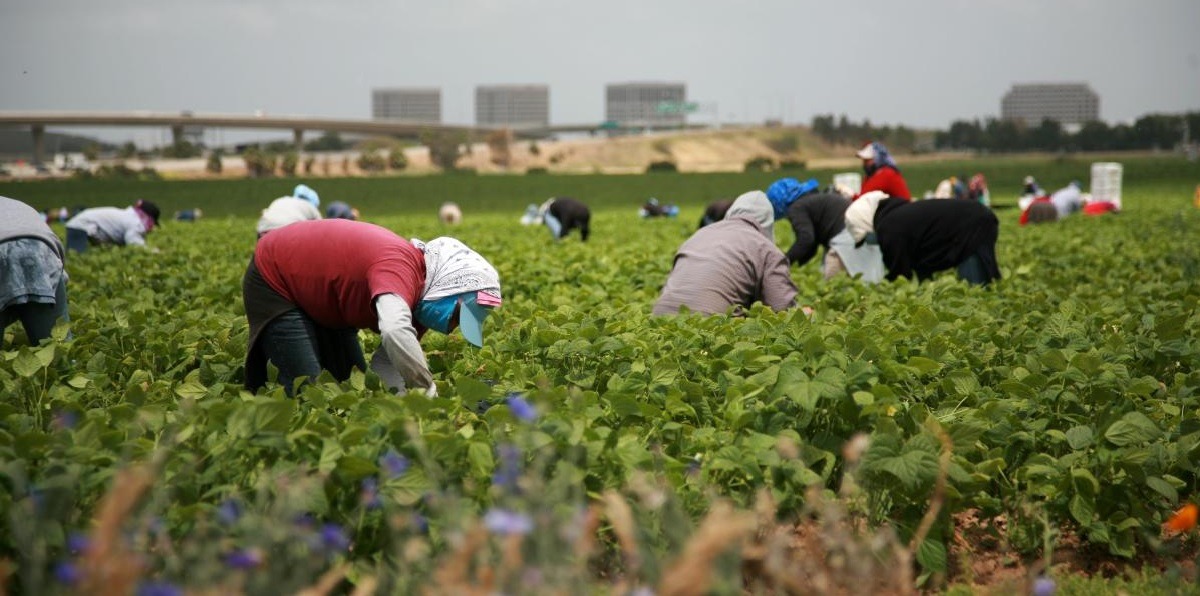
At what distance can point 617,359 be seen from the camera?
4.35 m

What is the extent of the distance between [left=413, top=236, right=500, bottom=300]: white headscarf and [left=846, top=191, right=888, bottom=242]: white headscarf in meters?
4.58

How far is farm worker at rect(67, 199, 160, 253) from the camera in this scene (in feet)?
39.3

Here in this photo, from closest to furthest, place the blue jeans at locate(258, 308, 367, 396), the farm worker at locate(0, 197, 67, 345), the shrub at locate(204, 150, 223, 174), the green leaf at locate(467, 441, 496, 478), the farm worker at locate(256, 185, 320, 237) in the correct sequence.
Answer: the green leaf at locate(467, 441, 496, 478), the blue jeans at locate(258, 308, 367, 396), the farm worker at locate(0, 197, 67, 345), the farm worker at locate(256, 185, 320, 237), the shrub at locate(204, 150, 223, 174)

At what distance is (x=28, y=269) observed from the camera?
16.6 feet

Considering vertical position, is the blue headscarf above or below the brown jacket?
above

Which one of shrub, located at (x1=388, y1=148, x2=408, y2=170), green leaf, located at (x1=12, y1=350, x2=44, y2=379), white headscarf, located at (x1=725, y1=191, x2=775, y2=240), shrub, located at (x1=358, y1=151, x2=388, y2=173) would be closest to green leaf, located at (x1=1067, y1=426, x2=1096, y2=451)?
white headscarf, located at (x1=725, y1=191, x2=775, y2=240)

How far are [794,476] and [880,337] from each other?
169 centimetres

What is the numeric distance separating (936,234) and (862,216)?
543 millimetres

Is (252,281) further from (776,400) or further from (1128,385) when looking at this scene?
(1128,385)

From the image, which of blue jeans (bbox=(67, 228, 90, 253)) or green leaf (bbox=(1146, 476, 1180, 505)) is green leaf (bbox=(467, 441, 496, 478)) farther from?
blue jeans (bbox=(67, 228, 90, 253))

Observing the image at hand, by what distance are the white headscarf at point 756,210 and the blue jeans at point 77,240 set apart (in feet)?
28.4

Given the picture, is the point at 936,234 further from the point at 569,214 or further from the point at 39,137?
the point at 569,214

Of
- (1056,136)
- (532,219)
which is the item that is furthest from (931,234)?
(1056,136)

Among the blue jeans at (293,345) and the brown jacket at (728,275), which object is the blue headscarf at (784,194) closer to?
the brown jacket at (728,275)
